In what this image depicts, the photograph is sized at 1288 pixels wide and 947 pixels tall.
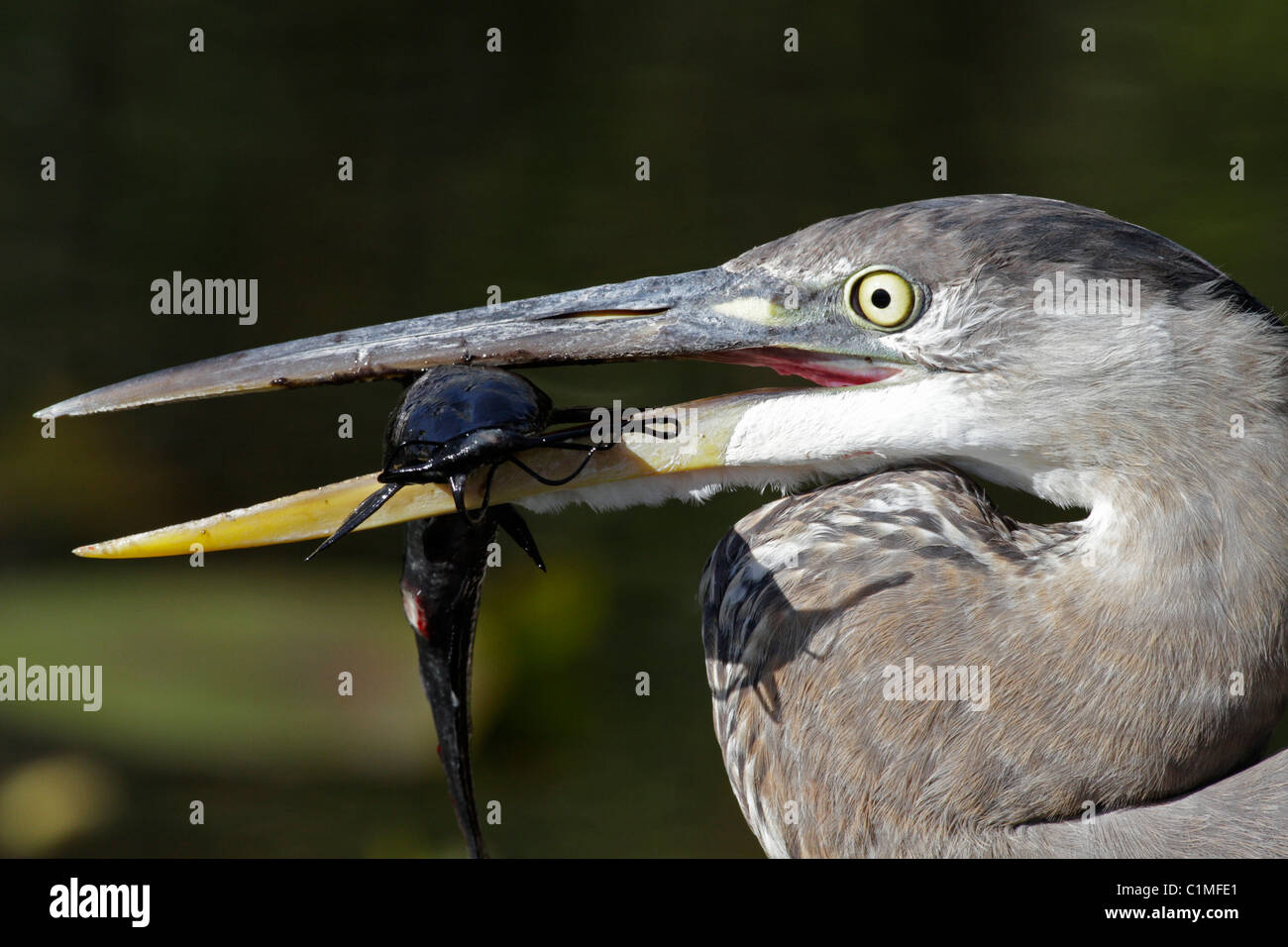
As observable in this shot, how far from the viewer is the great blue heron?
53.4 inches

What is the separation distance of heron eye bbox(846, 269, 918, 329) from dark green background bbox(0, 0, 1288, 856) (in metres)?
2.47

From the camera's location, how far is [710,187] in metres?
4.29

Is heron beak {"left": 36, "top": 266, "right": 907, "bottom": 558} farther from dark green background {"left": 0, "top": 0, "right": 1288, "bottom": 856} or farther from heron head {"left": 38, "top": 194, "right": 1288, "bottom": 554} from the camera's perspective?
dark green background {"left": 0, "top": 0, "right": 1288, "bottom": 856}

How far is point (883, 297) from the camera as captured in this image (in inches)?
56.8

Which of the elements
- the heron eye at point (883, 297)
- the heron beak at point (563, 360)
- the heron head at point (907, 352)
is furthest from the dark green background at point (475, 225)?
the heron eye at point (883, 297)

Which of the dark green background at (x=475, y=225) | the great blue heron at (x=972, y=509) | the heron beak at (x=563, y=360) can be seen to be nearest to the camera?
the great blue heron at (x=972, y=509)

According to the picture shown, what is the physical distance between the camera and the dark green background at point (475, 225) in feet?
12.3

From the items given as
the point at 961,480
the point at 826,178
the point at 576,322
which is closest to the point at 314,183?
the point at 826,178

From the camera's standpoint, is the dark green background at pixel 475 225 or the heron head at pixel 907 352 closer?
the heron head at pixel 907 352

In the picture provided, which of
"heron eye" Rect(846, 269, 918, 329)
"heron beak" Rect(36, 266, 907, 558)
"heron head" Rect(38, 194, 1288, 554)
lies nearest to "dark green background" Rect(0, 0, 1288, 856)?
"heron beak" Rect(36, 266, 907, 558)

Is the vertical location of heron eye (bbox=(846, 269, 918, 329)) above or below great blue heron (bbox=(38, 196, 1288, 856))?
above

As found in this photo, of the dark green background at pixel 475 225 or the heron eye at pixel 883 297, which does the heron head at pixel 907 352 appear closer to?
the heron eye at pixel 883 297

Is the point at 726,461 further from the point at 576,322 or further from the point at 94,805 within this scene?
the point at 94,805

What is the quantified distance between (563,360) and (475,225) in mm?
2826
